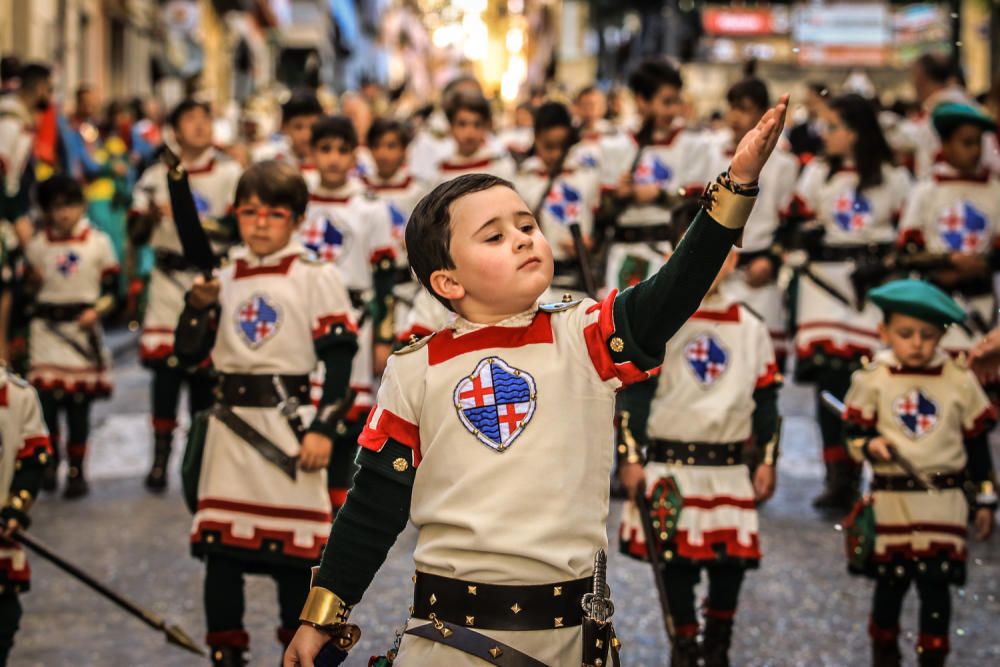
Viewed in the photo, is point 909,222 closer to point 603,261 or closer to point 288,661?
point 603,261

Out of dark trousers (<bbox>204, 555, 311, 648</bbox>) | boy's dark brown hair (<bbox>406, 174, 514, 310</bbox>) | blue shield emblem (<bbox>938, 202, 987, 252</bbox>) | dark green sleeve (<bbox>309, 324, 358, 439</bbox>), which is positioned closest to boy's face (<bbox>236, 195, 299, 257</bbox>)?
dark green sleeve (<bbox>309, 324, 358, 439</bbox>)

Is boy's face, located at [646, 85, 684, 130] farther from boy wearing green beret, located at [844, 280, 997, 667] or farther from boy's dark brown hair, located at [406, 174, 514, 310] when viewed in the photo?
boy's dark brown hair, located at [406, 174, 514, 310]

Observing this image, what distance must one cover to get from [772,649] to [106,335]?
12.0m

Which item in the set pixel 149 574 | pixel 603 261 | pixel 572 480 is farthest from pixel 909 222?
pixel 572 480

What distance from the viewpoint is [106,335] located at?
1664 cm

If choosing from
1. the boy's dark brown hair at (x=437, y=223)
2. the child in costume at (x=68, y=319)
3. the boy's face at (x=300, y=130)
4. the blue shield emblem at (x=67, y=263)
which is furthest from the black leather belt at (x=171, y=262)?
the boy's dark brown hair at (x=437, y=223)

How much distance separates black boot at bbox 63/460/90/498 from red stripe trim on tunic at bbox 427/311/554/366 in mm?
6148

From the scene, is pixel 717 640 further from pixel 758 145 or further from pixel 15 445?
pixel 758 145

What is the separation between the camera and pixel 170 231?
361 inches

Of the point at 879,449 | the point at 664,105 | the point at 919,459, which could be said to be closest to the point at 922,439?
the point at 919,459

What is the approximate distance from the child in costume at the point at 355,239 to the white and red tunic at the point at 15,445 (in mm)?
2670

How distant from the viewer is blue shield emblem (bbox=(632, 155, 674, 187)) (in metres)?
9.52

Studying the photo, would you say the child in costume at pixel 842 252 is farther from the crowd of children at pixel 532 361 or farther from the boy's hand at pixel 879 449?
the boy's hand at pixel 879 449

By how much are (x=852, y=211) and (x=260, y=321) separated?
4.69 metres
